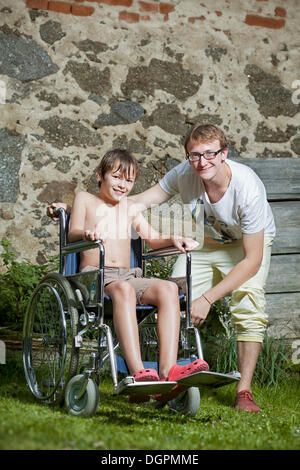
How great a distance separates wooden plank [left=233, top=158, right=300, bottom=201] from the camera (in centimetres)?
396

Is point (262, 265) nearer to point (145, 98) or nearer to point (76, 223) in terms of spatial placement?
point (76, 223)

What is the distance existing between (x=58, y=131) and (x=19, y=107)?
30 cm

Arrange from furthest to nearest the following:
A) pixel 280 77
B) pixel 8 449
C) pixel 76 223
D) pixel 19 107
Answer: pixel 280 77
pixel 19 107
pixel 76 223
pixel 8 449

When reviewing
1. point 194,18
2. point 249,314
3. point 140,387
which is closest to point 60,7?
point 194,18

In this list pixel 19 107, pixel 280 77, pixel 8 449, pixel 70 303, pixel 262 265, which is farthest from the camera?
pixel 280 77

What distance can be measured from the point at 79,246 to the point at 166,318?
479 mm

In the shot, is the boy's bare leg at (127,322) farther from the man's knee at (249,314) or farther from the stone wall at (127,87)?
the stone wall at (127,87)

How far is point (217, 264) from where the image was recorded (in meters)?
3.11

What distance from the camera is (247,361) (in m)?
2.88

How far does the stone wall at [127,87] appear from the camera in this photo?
3994 mm

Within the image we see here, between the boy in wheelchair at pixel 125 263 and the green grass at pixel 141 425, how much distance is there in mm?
219

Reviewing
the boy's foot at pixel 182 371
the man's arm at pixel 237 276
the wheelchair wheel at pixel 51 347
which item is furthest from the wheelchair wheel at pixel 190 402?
the wheelchair wheel at pixel 51 347

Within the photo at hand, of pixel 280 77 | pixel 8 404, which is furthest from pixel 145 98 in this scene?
pixel 8 404

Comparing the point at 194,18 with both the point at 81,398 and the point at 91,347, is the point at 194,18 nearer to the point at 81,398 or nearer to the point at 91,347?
the point at 91,347
